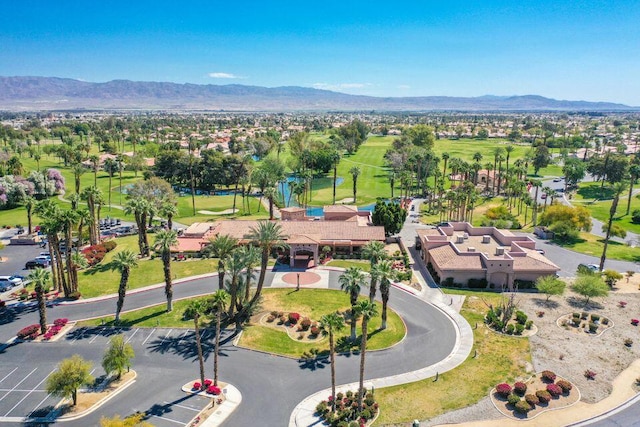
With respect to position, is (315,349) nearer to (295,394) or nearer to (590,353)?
(295,394)

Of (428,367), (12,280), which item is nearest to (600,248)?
(428,367)

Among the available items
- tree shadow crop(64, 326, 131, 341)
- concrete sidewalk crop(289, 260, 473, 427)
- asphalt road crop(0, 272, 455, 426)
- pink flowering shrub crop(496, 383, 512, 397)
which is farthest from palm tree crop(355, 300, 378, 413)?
tree shadow crop(64, 326, 131, 341)

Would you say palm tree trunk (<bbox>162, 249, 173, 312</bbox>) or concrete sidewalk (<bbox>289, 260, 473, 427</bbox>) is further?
palm tree trunk (<bbox>162, 249, 173, 312</bbox>)

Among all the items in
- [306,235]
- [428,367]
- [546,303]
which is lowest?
[428,367]

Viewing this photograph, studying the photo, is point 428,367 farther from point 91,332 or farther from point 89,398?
point 91,332

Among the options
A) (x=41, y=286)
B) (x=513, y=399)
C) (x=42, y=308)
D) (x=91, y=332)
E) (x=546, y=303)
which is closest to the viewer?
(x=513, y=399)

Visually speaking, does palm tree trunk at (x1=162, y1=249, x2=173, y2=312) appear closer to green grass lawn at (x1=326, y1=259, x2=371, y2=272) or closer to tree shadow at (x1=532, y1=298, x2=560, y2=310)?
green grass lawn at (x1=326, y1=259, x2=371, y2=272)

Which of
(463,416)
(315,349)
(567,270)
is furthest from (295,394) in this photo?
(567,270)
